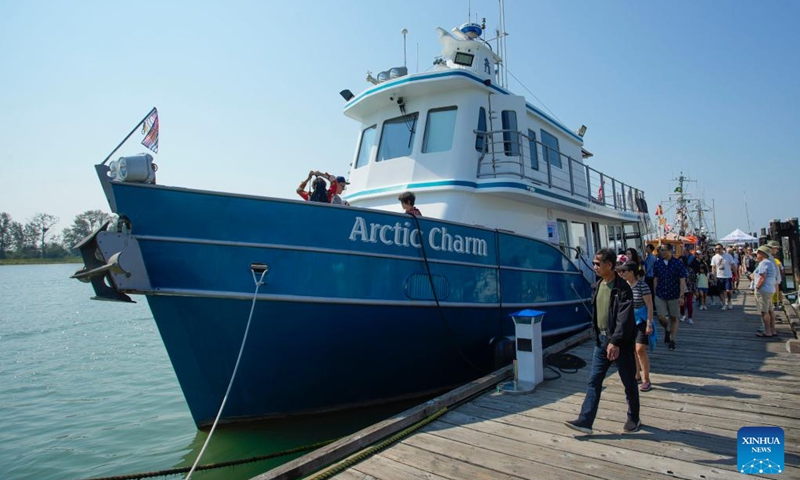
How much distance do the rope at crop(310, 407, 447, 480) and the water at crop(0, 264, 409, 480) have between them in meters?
1.55

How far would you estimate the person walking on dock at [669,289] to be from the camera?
704 centimetres

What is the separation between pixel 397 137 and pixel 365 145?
871 millimetres

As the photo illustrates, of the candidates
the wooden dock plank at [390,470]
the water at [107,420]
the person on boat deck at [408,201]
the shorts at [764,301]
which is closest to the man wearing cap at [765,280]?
the shorts at [764,301]

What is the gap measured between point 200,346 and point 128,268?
1.05m

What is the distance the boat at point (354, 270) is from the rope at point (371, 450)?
1.20 m

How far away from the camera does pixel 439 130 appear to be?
7.78 m

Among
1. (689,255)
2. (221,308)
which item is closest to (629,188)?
(689,255)

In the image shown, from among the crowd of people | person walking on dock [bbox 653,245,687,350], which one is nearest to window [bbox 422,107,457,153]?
the crowd of people

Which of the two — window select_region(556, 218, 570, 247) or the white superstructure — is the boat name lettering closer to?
the white superstructure

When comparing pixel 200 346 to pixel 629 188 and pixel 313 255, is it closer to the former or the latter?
pixel 313 255

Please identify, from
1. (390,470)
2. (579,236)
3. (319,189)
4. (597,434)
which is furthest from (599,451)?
(579,236)

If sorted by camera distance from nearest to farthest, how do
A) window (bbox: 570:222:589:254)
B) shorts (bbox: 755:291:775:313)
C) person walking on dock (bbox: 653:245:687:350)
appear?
person walking on dock (bbox: 653:245:687:350) → shorts (bbox: 755:291:775:313) → window (bbox: 570:222:589:254)

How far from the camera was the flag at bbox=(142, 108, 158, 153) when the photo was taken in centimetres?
475

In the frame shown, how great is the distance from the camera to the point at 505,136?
8266 mm
